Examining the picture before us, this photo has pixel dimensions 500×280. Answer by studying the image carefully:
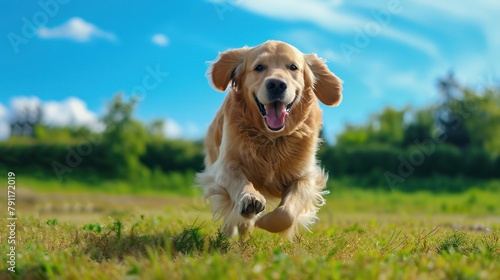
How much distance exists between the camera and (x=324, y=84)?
579 centimetres

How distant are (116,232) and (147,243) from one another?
415mm

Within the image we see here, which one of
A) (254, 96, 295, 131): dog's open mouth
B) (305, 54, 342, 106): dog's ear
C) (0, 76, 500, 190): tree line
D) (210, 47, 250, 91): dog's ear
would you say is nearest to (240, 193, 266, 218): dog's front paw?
(254, 96, 295, 131): dog's open mouth

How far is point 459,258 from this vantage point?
334 cm

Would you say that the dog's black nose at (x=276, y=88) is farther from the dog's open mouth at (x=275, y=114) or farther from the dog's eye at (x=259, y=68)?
the dog's eye at (x=259, y=68)

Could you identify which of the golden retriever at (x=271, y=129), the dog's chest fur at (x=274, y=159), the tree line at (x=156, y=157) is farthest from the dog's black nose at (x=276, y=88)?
the tree line at (x=156, y=157)

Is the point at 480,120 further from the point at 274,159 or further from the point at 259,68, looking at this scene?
the point at 259,68

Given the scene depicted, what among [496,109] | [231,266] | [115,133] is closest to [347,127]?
[496,109]

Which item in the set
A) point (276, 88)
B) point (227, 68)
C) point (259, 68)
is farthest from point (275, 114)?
Result: point (227, 68)

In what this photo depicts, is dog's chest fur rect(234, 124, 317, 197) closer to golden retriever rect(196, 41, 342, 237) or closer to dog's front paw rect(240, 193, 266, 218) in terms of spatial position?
golden retriever rect(196, 41, 342, 237)

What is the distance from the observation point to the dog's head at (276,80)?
4.95 metres

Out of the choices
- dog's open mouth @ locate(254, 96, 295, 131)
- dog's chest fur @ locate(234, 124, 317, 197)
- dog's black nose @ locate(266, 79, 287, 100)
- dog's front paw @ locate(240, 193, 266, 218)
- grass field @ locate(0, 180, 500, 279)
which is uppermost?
dog's black nose @ locate(266, 79, 287, 100)

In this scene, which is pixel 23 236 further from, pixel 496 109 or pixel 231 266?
pixel 496 109

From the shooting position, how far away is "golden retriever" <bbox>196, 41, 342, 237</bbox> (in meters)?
5.02

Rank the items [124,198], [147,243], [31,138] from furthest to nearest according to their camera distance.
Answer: [31,138], [124,198], [147,243]
